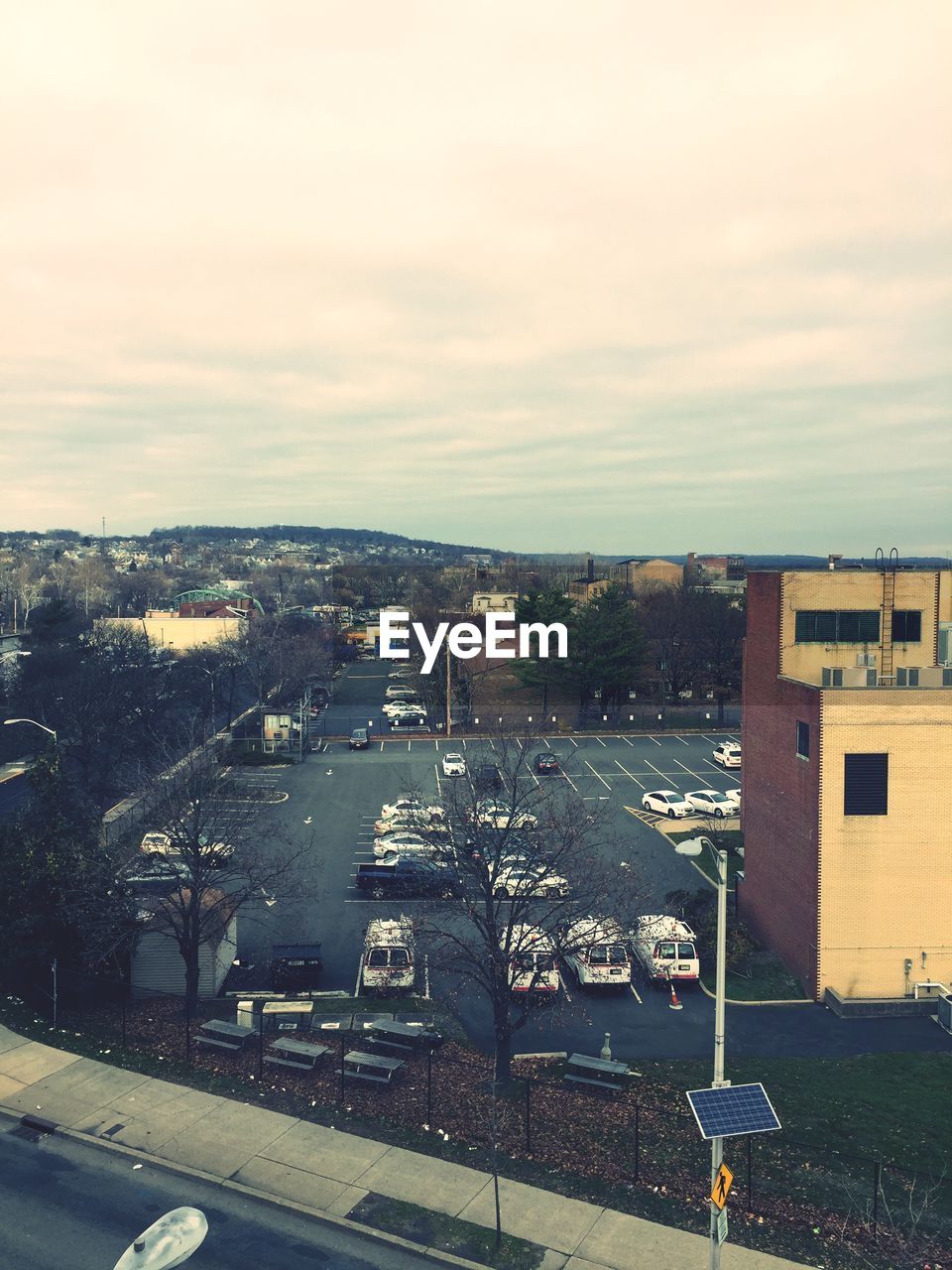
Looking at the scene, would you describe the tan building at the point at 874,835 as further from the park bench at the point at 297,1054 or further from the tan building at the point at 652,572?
the tan building at the point at 652,572

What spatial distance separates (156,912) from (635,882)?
Answer: 496 inches

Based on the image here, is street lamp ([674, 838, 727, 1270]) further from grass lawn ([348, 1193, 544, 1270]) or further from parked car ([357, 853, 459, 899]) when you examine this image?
parked car ([357, 853, 459, 899])

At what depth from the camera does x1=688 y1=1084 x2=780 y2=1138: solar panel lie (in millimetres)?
13539

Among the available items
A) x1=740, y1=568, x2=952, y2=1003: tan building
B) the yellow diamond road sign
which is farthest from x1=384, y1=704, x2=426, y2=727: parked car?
the yellow diamond road sign

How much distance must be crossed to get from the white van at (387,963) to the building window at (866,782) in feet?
44.3

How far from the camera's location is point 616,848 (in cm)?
3981

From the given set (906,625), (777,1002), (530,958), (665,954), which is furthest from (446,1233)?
(906,625)

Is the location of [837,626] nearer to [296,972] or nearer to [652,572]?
[296,972]

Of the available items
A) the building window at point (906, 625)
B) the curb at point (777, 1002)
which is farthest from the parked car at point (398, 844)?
the building window at point (906, 625)

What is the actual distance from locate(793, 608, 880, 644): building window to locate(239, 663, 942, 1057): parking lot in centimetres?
929

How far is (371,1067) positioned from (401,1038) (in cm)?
166

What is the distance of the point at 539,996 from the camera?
24.1 m

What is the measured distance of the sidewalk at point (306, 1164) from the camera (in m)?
14.8

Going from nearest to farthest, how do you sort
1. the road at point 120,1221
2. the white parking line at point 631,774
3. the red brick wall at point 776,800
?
1. the road at point 120,1221
2. the red brick wall at point 776,800
3. the white parking line at point 631,774
